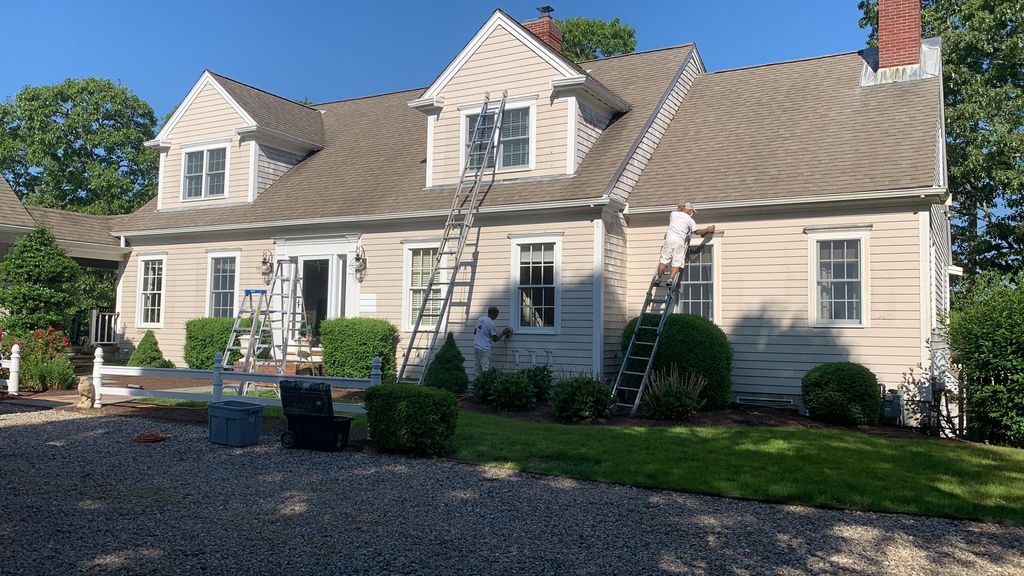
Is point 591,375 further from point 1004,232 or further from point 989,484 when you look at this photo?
point 1004,232

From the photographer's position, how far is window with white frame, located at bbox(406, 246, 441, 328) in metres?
16.6

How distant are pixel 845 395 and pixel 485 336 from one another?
250 inches

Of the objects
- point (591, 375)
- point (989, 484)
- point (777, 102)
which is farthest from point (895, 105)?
point (989, 484)

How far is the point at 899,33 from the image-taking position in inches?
645

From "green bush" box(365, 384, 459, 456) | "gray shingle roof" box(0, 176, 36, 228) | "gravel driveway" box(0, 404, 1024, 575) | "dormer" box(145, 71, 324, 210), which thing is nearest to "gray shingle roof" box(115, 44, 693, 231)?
"dormer" box(145, 71, 324, 210)

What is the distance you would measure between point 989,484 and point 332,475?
6.82 metres

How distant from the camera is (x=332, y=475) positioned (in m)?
8.51

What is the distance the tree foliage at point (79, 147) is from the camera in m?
39.3

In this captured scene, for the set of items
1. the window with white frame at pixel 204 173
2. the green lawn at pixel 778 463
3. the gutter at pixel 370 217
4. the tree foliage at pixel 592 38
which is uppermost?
the tree foliage at pixel 592 38

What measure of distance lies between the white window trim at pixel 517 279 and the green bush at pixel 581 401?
257 cm

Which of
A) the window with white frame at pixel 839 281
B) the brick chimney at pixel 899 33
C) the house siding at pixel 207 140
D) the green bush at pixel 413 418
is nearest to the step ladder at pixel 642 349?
the window with white frame at pixel 839 281

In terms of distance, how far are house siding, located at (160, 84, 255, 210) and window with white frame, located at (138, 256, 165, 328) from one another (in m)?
1.56

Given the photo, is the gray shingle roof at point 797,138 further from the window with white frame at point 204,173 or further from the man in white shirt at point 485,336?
the window with white frame at point 204,173

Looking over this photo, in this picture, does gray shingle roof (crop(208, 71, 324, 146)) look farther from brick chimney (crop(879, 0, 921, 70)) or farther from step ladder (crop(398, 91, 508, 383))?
brick chimney (crop(879, 0, 921, 70))
